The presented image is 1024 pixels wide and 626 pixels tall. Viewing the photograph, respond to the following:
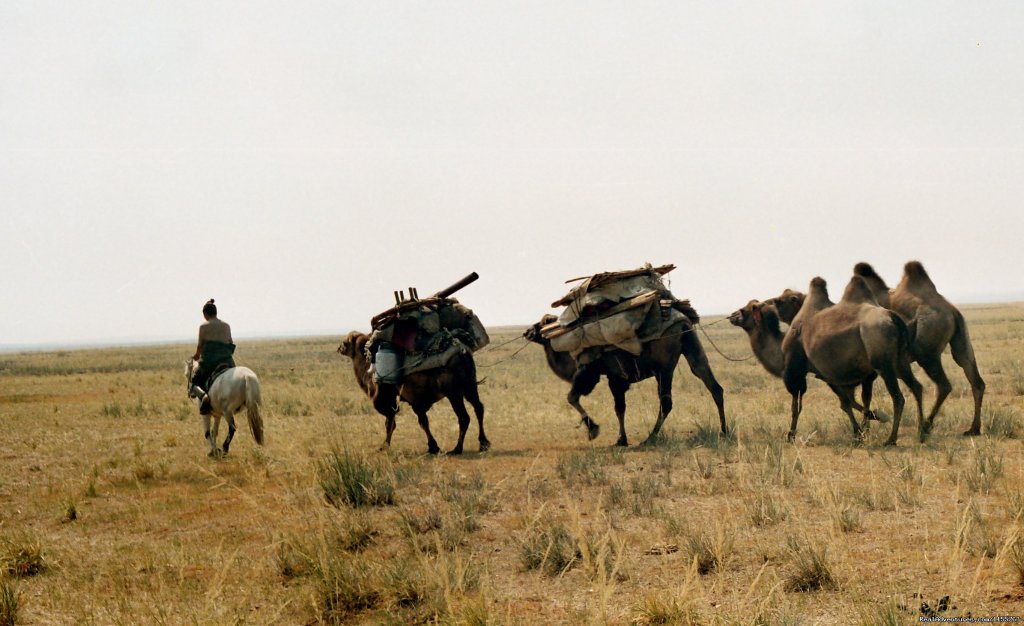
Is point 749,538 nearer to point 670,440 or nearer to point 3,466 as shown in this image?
point 670,440

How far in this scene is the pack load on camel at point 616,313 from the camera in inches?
490

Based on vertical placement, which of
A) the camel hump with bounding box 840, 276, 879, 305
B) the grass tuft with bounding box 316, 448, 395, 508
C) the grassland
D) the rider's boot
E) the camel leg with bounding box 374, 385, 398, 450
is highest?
the camel hump with bounding box 840, 276, 879, 305

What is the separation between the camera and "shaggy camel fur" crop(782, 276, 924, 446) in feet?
35.3

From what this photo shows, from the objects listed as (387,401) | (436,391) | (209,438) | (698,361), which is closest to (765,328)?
(698,361)

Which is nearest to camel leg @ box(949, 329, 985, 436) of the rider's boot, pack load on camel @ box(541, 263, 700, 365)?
pack load on camel @ box(541, 263, 700, 365)

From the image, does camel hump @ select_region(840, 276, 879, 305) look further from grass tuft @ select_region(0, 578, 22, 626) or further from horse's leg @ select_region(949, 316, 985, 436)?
grass tuft @ select_region(0, 578, 22, 626)

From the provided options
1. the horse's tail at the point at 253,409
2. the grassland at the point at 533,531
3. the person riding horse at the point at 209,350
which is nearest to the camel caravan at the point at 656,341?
the grassland at the point at 533,531

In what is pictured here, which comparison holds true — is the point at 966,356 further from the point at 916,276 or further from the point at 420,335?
the point at 420,335

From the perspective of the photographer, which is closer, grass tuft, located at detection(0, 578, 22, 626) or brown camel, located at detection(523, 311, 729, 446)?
grass tuft, located at detection(0, 578, 22, 626)

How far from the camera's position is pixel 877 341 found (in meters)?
10.8

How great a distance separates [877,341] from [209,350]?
1010 centimetres

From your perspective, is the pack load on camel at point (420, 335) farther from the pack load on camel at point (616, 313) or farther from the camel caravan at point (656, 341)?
the pack load on camel at point (616, 313)

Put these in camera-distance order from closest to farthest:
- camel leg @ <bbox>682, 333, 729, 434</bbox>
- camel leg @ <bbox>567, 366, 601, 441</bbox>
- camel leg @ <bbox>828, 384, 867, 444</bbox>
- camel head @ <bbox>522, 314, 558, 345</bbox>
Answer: camel leg @ <bbox>828, 384, 867, 444</bbox>, camel leg @ <bbox>682, 333, 729, 434</bbox>, camel leg @ <bbox>567, 366, 601, 441</bbox>, camel head @ <bbox>522, 314, 558, 345</bbox>

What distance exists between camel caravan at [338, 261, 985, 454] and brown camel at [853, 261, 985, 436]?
15mm
